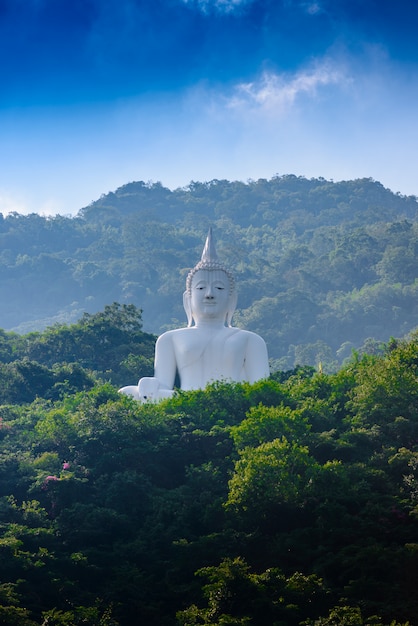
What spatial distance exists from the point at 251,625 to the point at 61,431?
522 centimetres

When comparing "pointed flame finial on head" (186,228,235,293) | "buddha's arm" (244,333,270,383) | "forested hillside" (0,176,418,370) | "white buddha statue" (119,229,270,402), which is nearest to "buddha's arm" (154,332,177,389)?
"white buddha statue" (119,229,270,402)

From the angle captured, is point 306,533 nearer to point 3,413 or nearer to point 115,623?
point 115,623

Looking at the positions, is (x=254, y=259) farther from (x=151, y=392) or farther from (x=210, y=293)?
(x=151, y=392)

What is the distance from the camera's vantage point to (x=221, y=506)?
551 inches

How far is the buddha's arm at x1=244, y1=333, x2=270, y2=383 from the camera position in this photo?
1834 cm

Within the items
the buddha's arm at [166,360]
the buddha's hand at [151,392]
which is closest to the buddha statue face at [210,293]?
the buddha's arm at [166,360]

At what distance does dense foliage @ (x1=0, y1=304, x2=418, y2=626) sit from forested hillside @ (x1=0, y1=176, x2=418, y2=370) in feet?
75.6

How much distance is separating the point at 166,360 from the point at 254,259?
118ft

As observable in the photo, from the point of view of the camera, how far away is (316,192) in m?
72.2

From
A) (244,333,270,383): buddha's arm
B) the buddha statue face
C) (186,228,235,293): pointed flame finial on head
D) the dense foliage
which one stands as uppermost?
(186,228,235,293): pointed flame finial on head

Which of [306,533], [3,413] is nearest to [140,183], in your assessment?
[3,413]

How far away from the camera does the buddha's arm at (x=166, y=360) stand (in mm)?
18594

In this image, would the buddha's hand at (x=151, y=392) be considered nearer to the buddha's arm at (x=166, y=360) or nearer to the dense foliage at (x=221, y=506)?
the dense foliage at (x=221, y=506)

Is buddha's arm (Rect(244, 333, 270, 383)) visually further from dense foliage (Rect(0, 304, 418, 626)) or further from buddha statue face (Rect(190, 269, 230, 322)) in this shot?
dense foliage (Rect(0, 304, 418, 626))
